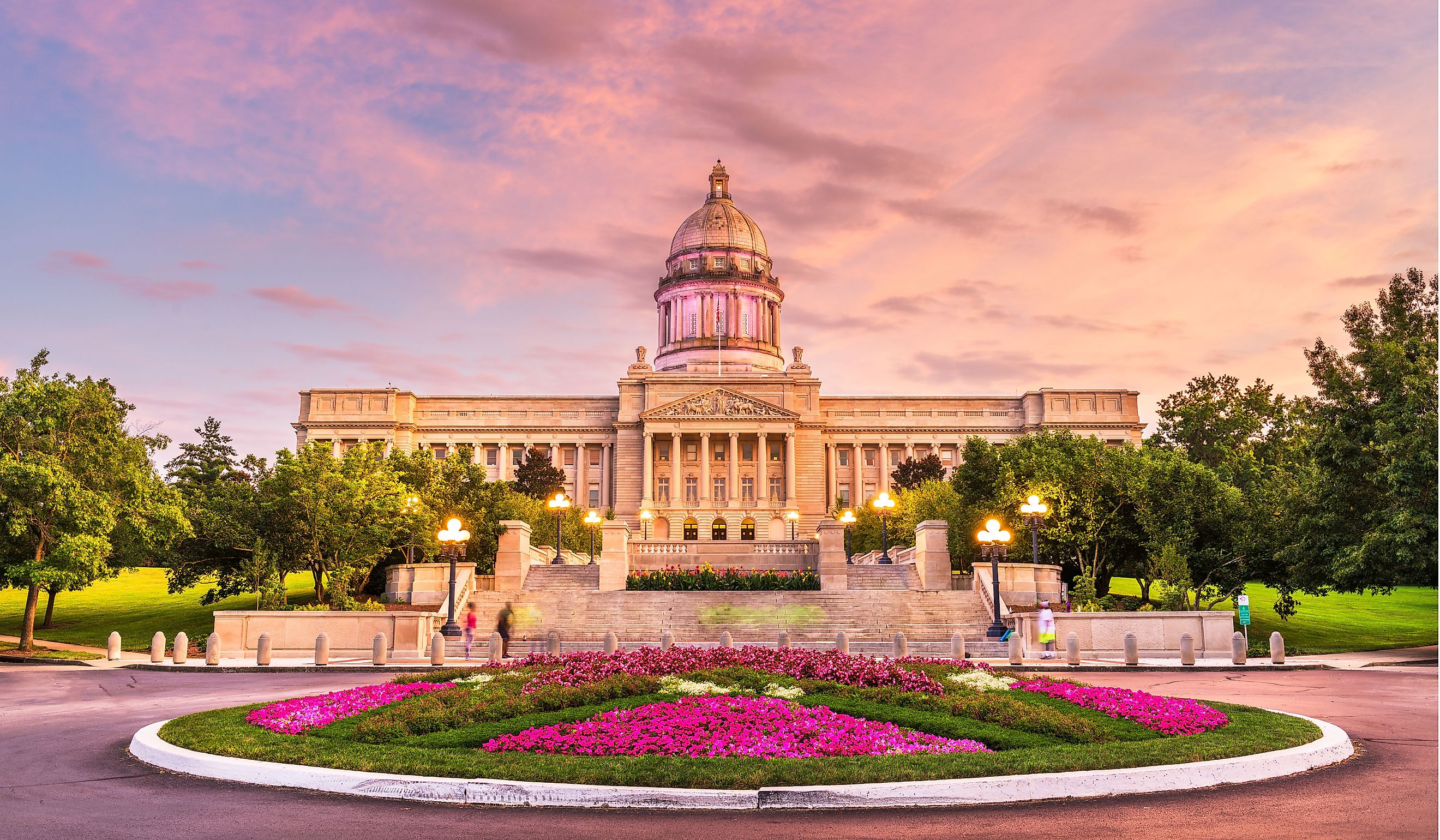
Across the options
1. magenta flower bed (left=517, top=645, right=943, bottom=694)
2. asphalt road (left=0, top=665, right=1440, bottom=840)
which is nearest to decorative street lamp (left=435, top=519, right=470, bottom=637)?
magenta flower bed (left=517, top=645, right=943, bottom=694)

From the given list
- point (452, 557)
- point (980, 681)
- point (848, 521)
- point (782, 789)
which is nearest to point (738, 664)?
point (980, 681)

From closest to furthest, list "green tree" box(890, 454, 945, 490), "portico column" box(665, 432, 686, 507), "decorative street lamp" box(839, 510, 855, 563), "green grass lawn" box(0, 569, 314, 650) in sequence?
"green grass lawn" box(0, 569, 314, 650) < "decorative street lamp" box(839, 510, 855, 563) < "green tree" box(890, 454, 945, 490) < "portico column" box(665, 432, 686, 507)

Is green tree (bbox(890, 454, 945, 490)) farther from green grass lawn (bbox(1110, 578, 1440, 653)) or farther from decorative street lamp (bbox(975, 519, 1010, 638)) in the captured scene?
decorative street lamp (bbox(975, 519, 1010, 638))

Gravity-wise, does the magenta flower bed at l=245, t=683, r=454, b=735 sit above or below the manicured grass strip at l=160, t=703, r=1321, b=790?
above

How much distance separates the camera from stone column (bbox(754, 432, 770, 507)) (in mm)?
106500

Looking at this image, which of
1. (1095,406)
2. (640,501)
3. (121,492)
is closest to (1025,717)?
(121,492)

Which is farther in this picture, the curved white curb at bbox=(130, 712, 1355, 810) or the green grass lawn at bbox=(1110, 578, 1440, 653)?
the green grass lawn at bbox=(1110, 578, 1440, 653)

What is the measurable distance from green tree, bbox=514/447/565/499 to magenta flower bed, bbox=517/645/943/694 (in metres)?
57.4

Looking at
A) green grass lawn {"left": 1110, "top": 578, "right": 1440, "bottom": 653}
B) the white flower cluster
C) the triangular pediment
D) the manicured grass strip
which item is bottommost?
green grass lawn {"left": 1110, "top": 578, "right": 1440, "bottom": 653}

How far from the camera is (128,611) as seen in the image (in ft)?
167

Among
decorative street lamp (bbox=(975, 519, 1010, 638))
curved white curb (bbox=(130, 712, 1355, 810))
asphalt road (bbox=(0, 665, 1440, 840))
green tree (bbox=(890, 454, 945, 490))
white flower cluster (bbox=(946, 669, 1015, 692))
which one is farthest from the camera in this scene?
green tree (bbox=(890, 454, 945, 490))

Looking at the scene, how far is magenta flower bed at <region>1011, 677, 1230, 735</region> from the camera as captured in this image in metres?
13.4

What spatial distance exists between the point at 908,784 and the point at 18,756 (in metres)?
11.1

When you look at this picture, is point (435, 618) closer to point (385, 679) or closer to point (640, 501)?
point (385, 679)
